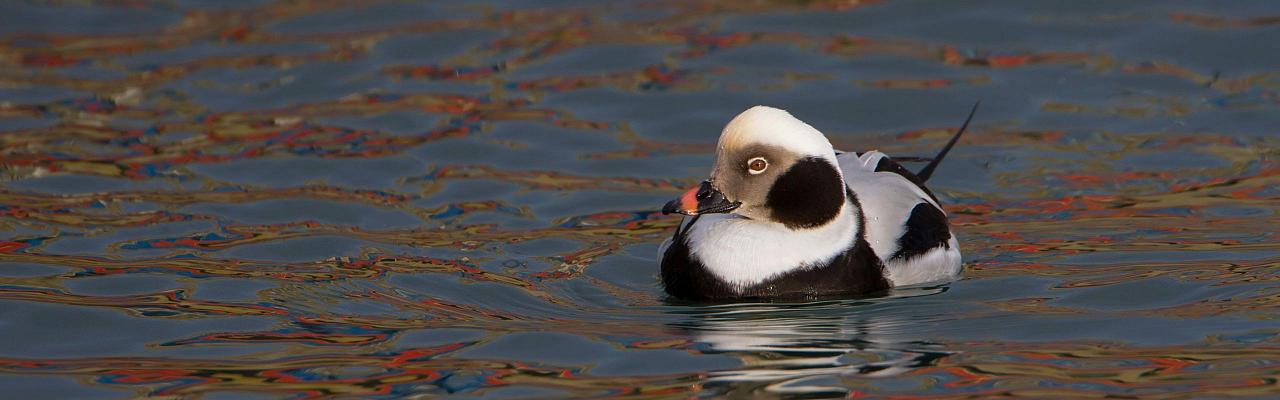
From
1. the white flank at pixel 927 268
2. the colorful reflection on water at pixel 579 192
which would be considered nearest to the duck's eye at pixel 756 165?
the colorful reflection on water at pixel 579 192

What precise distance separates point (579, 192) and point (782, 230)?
8.07 feet

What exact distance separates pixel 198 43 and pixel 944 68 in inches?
191

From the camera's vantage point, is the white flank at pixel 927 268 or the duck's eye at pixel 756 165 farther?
the white flank at pixel 927 268

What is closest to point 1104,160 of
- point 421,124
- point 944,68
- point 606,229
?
point 944,68

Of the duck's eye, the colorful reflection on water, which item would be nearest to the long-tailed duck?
the duck's eye

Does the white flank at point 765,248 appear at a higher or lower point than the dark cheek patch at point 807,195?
lower

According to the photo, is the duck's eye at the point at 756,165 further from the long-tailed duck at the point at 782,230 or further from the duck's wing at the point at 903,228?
the duck's wing at the point at 903,228

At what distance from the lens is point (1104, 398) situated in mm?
5211

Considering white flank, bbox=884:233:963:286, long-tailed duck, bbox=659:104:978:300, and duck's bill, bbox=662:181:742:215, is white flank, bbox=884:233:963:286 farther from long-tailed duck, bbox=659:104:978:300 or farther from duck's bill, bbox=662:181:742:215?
duck's bill, bbox=662:181:742:215

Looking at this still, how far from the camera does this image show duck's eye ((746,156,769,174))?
6.45m

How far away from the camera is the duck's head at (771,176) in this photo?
6.42 m

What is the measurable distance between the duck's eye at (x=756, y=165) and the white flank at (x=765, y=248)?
27cm

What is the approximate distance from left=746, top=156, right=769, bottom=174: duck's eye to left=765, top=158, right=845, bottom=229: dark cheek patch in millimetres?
80

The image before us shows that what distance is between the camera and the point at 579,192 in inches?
353
